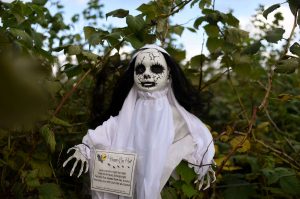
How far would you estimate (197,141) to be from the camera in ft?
4.64

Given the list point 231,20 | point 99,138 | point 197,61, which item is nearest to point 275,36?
point 231,20

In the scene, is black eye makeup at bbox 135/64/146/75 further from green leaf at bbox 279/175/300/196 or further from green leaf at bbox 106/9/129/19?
green leaf at bbox 279/175/300/196

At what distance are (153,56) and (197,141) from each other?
38 cm

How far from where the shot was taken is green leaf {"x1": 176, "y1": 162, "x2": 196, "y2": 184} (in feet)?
4.30

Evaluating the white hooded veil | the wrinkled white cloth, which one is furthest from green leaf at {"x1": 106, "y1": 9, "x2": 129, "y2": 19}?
the wrinkled white cloth

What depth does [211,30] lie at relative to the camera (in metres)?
1.74

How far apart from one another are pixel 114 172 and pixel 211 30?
32.7 inches

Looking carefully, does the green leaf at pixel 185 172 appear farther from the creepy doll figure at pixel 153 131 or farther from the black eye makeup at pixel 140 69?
the black eye makeup at pixel 140 69

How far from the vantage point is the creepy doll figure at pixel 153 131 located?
133 cm

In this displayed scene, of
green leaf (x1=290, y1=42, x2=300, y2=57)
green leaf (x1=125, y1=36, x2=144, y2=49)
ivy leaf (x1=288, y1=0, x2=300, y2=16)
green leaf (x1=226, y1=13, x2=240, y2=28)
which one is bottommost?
green leaf (x1=290, y1=42, x2=300, y2=57)

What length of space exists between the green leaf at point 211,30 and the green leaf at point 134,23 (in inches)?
14.6

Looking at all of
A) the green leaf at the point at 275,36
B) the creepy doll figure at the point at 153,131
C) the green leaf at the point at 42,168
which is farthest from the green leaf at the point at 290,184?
the green leaf at the point at 42,168

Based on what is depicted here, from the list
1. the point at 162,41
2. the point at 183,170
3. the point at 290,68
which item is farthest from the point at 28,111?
the point at 162,41

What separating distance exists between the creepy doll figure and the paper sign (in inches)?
1.7
